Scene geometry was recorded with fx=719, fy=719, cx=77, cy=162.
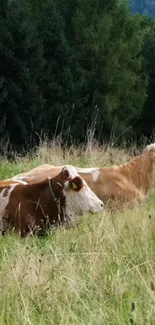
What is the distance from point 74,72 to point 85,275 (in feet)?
86.2

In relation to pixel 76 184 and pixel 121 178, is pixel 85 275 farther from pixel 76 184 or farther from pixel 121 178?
pixel 121 178

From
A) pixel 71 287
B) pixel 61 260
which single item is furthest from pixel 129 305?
pixel 61 260

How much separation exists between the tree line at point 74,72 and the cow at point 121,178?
10114 millimetres

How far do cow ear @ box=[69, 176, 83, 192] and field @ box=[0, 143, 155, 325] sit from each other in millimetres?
444

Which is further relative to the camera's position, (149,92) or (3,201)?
(149,92)

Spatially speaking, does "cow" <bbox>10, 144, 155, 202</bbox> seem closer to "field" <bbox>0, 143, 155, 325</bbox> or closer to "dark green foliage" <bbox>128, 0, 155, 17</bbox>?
"field" <bbox>0, 143, 155, 325</bbox>

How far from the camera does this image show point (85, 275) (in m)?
3.91

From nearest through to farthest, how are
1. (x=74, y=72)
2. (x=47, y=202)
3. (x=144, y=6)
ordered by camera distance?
(x=47, y=202), (x=74, y=72), (x=144, y=6)

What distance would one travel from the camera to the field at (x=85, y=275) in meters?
3.36

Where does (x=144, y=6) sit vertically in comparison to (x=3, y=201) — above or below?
below

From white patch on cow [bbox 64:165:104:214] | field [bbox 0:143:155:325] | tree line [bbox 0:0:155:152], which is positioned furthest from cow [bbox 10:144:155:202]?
tree line [bbox 0:0:155:152]

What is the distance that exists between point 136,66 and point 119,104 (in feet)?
7.66

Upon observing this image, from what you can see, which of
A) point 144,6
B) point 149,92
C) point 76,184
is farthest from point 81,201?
point 144,6

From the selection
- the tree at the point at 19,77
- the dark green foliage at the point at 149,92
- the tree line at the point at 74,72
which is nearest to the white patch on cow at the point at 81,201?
the tree line at the point at 74,72
